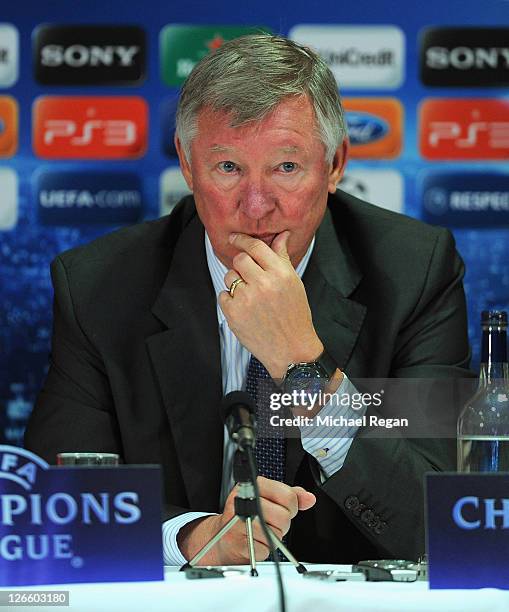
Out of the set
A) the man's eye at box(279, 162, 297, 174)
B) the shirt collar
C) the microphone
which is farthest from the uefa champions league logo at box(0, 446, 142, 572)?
the shirt collar

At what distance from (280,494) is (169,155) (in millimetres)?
1664

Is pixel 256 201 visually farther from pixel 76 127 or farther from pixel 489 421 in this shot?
pixel 76 127

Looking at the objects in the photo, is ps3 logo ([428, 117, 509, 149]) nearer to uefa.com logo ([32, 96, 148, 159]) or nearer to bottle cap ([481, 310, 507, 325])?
uefa.com logo ([32, 96, 148, 159])

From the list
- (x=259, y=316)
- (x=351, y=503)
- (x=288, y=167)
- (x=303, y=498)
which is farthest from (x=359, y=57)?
(x=303, y=498)

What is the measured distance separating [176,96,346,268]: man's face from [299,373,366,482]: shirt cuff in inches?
18.2

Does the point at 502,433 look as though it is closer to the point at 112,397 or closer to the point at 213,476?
the point at 213,476

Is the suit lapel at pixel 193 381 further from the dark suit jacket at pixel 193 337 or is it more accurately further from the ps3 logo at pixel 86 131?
the ps3 logo at pixel 86 131

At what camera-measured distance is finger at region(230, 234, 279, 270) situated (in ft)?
7.32

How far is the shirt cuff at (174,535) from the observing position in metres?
1.89

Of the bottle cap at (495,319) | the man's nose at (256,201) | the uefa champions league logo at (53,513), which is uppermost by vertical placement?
the man's nose at (256,201)

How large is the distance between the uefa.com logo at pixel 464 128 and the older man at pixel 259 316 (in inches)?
21.4

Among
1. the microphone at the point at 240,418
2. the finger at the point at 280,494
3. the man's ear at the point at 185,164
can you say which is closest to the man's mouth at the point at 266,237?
the man's ear at the point at 185,164

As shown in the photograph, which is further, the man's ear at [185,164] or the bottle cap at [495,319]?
the man's ear at [185,164]

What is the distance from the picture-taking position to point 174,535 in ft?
6.47
